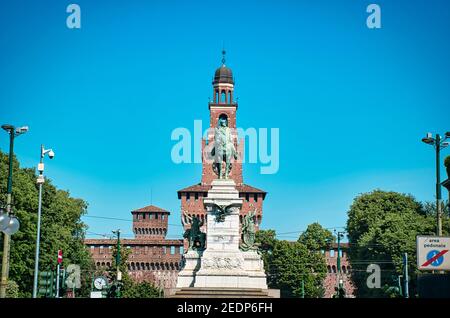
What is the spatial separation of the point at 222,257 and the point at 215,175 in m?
93.8

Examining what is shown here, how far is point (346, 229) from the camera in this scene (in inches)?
4210

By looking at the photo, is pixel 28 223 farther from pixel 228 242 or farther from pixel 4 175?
pixel 228 242

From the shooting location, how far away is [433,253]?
32188 mm

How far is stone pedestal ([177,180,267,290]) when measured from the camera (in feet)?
160

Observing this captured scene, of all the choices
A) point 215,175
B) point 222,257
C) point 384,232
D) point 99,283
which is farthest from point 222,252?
point 215,175

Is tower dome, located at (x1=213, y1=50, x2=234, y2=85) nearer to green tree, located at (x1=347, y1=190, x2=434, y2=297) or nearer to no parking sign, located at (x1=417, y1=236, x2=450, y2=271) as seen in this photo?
green tree, located at (x1=347, y1=190, x2=434, y2=297)

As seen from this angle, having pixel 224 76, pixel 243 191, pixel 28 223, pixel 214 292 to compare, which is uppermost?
pixel 224 76

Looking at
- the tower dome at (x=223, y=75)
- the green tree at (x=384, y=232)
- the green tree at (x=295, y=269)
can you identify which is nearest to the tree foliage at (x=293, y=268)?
the green tree at (x=295, y=269)

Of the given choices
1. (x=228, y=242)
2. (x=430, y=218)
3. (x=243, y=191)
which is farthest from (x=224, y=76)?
(x=228, y=242)

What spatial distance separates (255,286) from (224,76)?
100839 millimetres

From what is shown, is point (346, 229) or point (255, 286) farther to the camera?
point (346, 229)

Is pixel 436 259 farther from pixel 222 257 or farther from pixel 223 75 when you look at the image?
pixel 223 75

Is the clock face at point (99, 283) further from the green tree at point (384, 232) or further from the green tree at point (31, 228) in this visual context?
the green tree at point (384, 232)

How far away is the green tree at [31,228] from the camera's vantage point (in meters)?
63.7
